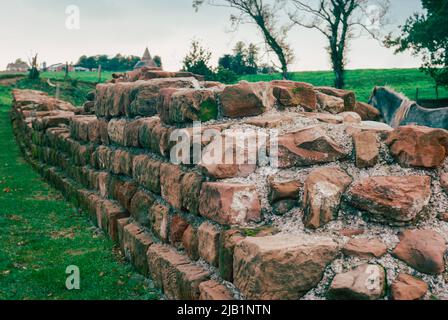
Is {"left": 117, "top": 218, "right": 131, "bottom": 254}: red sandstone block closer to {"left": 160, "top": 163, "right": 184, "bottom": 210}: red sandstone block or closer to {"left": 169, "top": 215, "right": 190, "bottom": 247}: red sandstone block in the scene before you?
{"left": 160, "top": 163, "right": 184, "bottom": 210}: red sandstone block

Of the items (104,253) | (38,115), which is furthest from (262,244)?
(38,115)

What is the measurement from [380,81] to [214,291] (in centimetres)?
3377

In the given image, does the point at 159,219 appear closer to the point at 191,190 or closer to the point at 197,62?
the point at 191,190

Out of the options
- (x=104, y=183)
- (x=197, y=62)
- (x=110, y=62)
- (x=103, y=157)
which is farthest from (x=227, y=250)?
(x=110, y=62)

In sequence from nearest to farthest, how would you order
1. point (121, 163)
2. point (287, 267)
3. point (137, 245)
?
1. point (287, 267)
2. point (137, 245)
3. point (121, 163)

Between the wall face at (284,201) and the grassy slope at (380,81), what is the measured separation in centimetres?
2381

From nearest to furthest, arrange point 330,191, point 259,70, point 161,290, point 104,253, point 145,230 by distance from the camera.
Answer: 1. point 330,191
2. point 161,290
3. point 145,230
4. point 104,253
5. point 259,70

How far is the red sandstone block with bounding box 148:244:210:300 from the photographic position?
2.63 metres

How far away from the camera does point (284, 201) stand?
2.41m

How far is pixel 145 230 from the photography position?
12.4 feet
